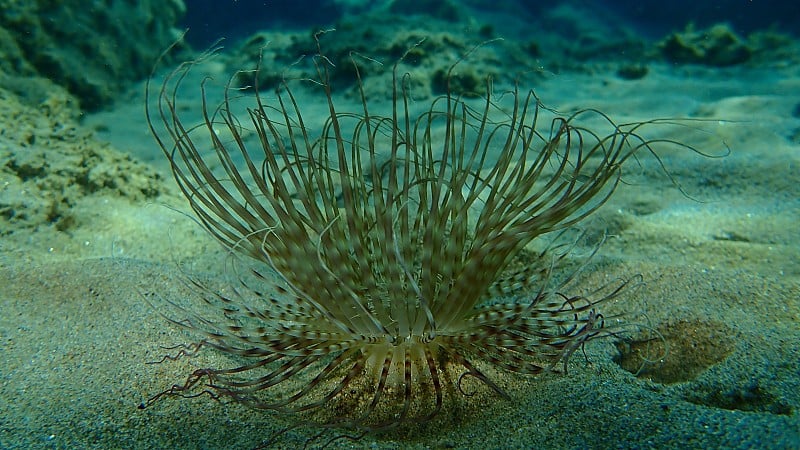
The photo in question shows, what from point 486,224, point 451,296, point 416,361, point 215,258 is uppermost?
point 486,224

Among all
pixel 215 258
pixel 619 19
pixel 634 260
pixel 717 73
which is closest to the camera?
pixel 634 260

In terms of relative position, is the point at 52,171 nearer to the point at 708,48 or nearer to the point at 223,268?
the point at 223,268

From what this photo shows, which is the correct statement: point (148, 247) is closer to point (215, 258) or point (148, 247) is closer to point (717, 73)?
point (215, 258)

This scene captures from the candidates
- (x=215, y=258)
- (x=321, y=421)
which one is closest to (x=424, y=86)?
(x=215, y=258)

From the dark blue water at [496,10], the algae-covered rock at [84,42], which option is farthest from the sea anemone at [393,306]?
the dark blue water at [496,10]

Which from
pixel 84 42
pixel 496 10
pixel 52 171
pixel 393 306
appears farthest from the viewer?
pixel 496 10

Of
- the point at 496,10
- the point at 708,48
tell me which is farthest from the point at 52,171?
the point at 496,10
